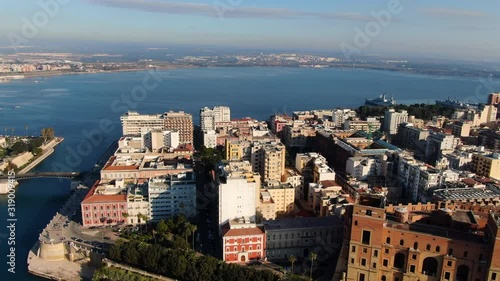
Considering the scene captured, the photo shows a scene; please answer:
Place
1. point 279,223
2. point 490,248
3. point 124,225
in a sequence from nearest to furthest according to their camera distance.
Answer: point 490,248 < point 279,223 < point 124,225

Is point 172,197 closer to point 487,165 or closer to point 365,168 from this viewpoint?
point 365,168

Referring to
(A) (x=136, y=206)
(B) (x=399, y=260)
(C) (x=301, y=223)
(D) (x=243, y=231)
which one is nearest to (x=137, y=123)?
(A) (x=136, y=206)

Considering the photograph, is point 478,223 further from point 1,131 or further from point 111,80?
point 111,80

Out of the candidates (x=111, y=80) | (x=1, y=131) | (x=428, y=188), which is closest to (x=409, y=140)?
(x=428, y=188)

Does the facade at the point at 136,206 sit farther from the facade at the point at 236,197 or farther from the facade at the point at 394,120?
the facade at the point at 394,120

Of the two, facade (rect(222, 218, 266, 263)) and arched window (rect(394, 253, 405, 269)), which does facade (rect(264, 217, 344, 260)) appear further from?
arched window (rect(394, 253, 405, 269))

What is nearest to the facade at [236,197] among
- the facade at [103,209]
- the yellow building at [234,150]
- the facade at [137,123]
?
the facade at [103,209]

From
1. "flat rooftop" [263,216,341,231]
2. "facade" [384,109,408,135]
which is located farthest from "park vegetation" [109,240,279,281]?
"facade" [384,109,408,135]
